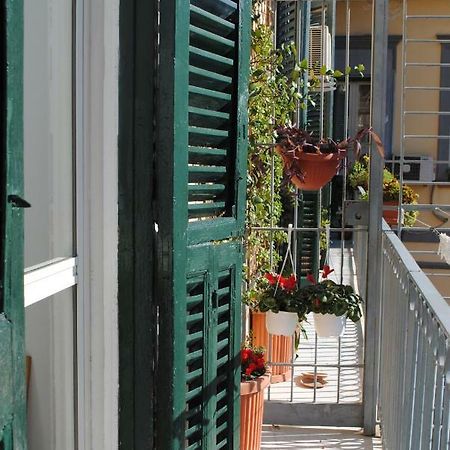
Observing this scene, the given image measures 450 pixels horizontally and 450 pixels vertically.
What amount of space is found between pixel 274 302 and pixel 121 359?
1.55 metres

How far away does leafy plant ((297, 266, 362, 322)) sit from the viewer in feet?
11.9

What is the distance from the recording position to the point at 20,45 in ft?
4.57

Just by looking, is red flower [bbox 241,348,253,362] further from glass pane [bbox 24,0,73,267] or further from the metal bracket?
glass pane [bbox 24,0,73,267]

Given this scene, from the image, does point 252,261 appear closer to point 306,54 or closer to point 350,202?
point 350,202

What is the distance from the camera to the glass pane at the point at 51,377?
81.4 inches

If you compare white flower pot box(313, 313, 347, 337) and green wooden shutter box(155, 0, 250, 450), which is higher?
green wooden shutter box(155, 0, 250, 450)

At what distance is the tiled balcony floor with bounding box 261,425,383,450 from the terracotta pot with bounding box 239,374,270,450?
0.37 m

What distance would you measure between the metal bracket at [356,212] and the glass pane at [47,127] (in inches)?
85.0

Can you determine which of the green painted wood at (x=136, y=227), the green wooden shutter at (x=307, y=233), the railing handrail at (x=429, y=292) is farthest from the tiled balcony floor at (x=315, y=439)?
the green wooden shutter at (x=307, y=233)

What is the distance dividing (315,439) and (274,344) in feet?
2.75

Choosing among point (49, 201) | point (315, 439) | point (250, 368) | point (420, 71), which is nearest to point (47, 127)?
point (49, 201)

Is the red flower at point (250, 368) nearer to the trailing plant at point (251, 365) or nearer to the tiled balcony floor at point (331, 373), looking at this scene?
the trailing plant at point (251, 365)

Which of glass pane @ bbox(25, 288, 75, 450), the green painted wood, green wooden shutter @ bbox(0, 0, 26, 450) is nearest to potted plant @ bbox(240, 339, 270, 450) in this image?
the green painted wood

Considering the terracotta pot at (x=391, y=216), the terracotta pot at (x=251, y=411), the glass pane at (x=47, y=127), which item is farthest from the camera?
the terracotta pot at (x=391, y=216)
